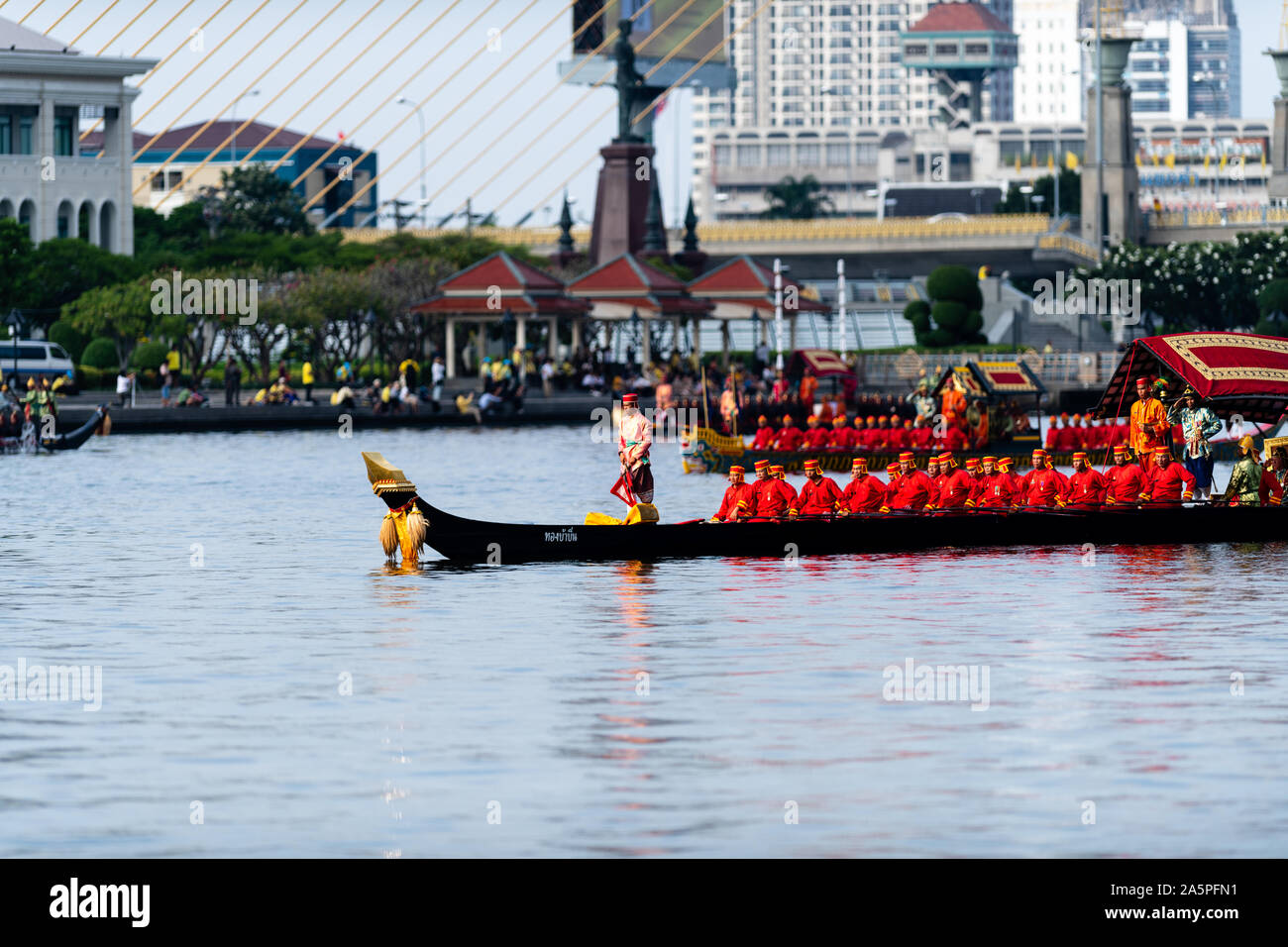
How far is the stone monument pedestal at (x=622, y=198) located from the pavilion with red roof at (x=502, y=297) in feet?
58.5

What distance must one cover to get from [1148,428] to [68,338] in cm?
5824

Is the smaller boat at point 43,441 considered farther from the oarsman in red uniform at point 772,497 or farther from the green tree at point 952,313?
the green tree at point 952,313

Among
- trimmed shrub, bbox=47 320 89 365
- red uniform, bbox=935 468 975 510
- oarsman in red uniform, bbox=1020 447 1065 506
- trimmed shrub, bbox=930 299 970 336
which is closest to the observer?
red uniform, bbox=935 468 975 510

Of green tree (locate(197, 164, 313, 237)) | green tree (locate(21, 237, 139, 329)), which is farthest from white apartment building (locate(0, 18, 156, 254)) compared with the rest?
green tree (locate(21, 237, 139, 329))

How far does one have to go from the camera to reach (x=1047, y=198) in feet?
619

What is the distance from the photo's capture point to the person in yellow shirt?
111ft

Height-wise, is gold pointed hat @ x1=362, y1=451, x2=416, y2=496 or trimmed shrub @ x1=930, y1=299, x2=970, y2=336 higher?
trimmed shrub @ x1=930, y1=299, x2=970, y2=336

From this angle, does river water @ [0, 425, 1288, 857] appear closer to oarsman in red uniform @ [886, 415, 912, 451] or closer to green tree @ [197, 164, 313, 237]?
oarsman in red uniform @ [886, 415, 912, 451]

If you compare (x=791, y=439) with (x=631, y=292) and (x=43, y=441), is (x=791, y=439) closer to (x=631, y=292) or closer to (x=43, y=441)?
(x=43, y=441)

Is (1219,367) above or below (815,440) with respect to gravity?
above

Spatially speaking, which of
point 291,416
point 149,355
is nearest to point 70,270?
point 149,355

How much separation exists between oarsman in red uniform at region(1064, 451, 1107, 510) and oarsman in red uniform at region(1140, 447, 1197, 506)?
30.0 inches

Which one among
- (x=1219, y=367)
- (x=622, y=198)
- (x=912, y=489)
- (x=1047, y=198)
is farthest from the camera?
(x=1047, y=198)
